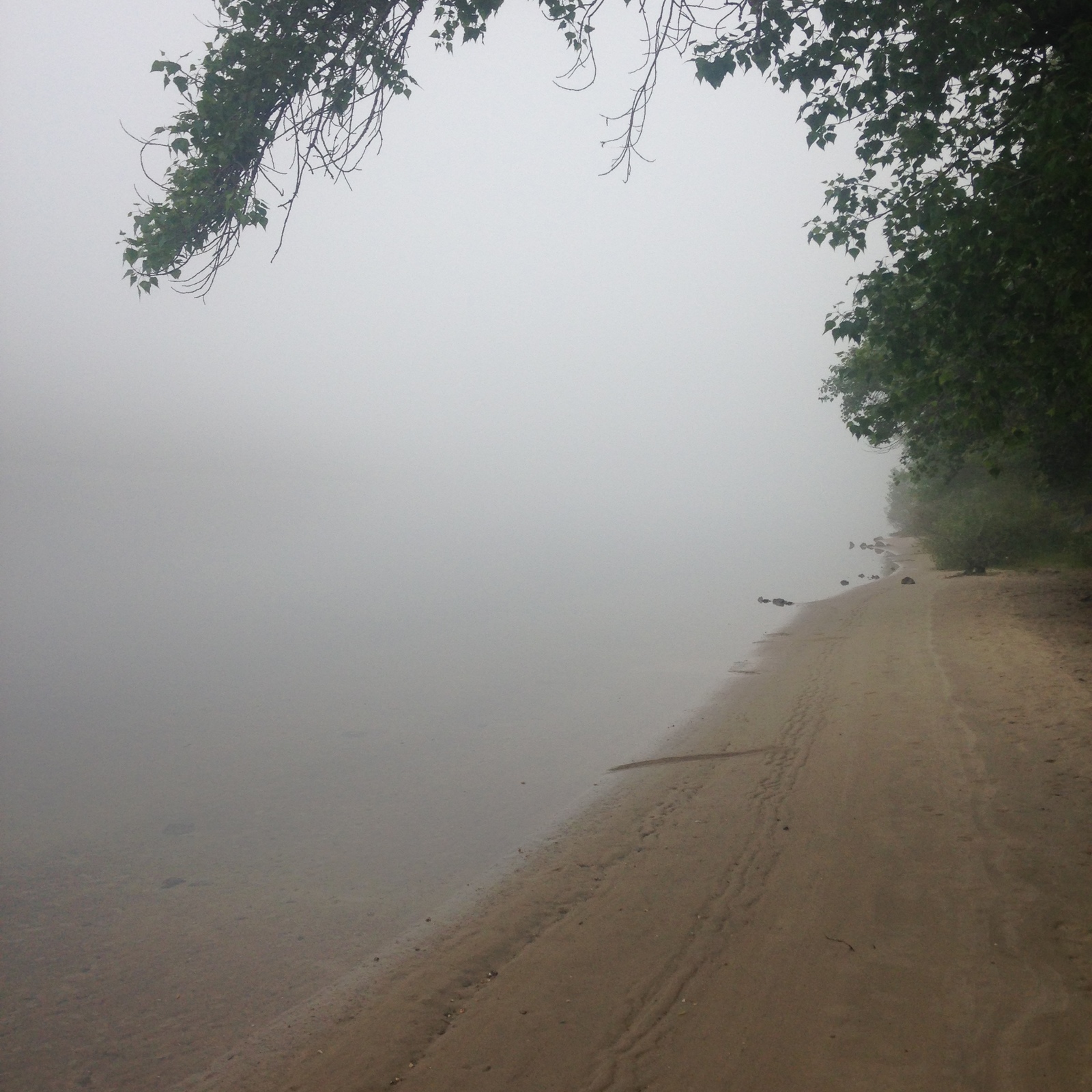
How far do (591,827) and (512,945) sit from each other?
2.30m

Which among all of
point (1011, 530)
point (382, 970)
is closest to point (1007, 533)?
point (1011, 530)

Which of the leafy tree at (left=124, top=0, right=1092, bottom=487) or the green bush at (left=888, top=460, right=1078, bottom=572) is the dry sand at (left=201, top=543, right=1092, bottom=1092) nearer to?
the leafy tree at (left=124, top=0, right=1092, bottom=487)

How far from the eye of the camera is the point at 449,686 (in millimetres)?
14023

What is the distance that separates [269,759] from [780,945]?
7523mm

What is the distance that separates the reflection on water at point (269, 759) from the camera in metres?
5.16

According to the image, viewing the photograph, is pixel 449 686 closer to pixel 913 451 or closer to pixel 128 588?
pixel 913 451

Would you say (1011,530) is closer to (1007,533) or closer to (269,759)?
(1007,533)

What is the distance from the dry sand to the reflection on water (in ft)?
2.83

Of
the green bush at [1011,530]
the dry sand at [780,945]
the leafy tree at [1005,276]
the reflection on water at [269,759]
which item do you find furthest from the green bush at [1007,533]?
the leafy tree at [1005,276]

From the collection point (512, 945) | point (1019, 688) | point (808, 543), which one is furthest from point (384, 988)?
→ point (808, 543)

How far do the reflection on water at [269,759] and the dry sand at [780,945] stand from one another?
0.86m

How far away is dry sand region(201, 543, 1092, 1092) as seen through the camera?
355 centimetres

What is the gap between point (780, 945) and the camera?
447 centimetres

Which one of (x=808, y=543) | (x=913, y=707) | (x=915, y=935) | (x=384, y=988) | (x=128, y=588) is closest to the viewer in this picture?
(x=915, y=935)
